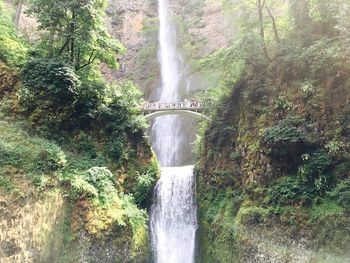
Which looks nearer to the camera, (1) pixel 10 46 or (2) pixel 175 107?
(1) pixel 10 46

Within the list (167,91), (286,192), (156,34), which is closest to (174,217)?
(286,192)

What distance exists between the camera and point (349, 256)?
39.0 feet

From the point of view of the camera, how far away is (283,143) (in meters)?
14.8

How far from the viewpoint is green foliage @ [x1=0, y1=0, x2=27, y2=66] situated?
62.6 ft

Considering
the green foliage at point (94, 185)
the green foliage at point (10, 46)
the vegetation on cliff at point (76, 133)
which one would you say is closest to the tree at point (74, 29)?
the vegetation on cliff at point (76, 133)

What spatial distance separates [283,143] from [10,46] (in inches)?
599

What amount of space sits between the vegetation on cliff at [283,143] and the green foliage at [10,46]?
412 inches

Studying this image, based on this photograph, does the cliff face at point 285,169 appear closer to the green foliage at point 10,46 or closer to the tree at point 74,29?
the tree at point 74,29

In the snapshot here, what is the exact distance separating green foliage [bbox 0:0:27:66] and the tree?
1.43 m

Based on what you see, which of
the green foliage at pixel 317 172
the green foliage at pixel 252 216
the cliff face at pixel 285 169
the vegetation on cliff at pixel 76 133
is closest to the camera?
the cliff face at pixel 285 169

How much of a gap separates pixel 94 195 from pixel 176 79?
2545 cm

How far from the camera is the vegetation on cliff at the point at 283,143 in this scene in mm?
13453

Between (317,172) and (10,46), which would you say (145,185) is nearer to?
(317,172)

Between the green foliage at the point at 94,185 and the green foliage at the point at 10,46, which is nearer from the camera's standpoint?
the green foliage at the point at 94,185
